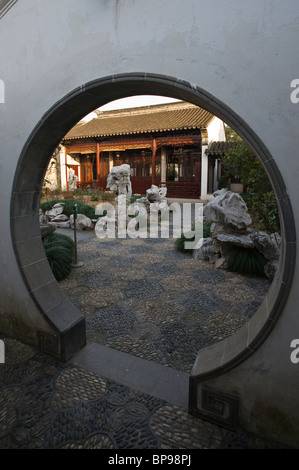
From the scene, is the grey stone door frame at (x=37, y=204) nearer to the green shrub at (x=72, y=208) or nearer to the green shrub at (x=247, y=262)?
the green shrub at (x=247, y=262)

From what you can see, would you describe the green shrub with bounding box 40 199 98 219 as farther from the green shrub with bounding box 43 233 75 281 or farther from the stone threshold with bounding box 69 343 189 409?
the stone threshold with bounding box 69 343 189 409

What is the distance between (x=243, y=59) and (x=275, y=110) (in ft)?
1.32

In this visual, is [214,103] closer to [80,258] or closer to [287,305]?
[287,305]

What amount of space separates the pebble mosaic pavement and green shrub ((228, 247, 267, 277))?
24 centimetres

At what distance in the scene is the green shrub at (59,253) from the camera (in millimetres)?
5180

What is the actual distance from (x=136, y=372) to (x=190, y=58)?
2.75 meters

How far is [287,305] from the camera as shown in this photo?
1.78 metres

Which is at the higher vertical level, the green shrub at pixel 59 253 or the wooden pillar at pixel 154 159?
the wooden pillar at pixel 154 159

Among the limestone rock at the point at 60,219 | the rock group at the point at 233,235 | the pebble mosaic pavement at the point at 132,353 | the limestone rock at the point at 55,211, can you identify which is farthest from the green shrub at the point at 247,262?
the limestone rock at the point at 55,211

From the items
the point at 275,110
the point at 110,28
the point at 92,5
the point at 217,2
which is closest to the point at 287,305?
the point at 275,110

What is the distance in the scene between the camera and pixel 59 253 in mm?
5512

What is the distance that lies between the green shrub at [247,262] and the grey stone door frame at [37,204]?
3.26 meters

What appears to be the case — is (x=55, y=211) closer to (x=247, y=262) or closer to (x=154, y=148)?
(x=247, y=262)

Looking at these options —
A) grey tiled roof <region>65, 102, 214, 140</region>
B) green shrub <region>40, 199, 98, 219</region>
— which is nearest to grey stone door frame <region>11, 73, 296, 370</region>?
green shrub <region>40, 199, 98, 219</region>
